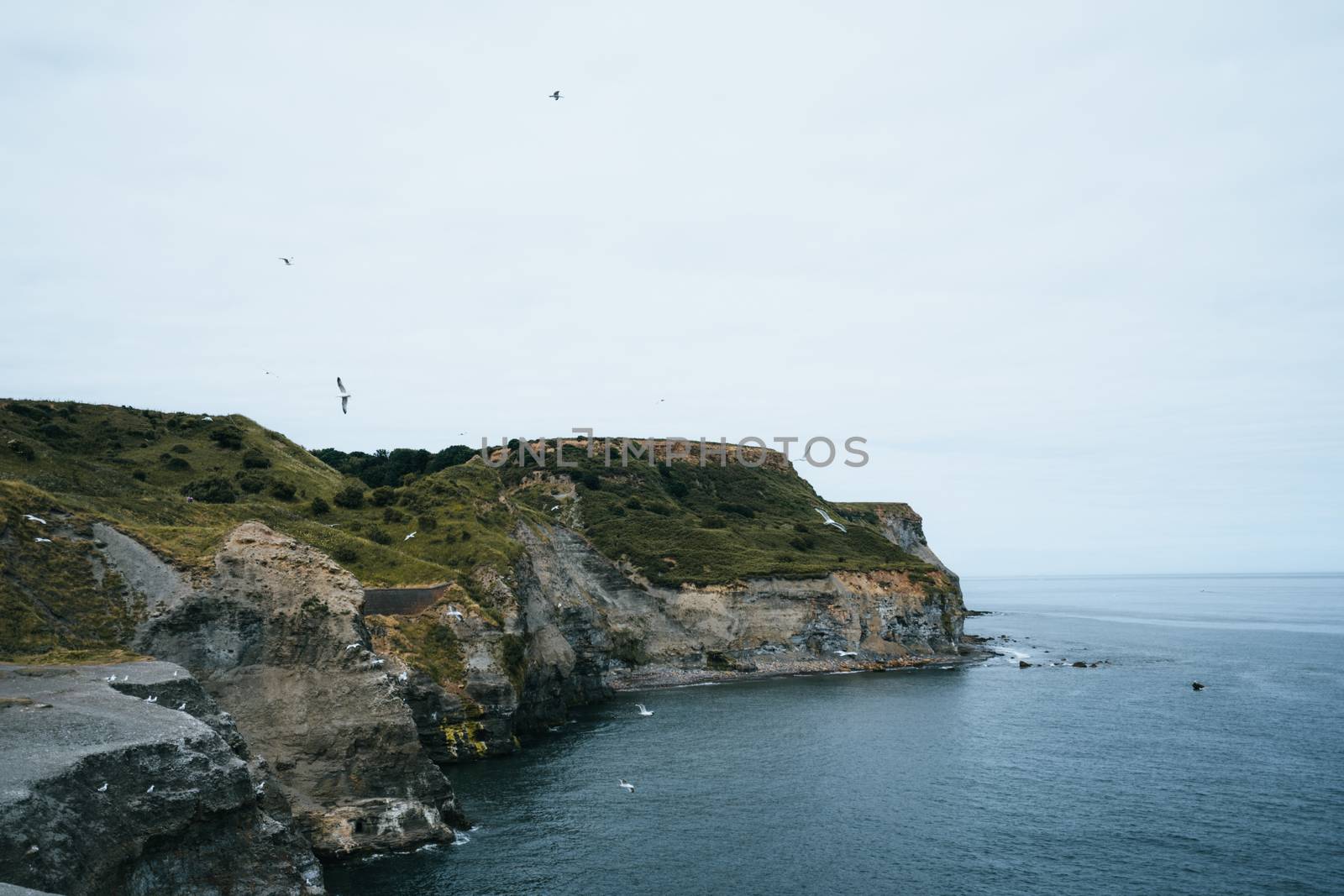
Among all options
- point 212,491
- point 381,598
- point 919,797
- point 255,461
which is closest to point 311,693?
point 381,598

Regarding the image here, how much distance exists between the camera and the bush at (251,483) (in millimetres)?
91256

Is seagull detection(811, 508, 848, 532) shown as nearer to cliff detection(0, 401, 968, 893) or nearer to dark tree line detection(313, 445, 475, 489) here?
cliff detection(0, 401, 968, 893)

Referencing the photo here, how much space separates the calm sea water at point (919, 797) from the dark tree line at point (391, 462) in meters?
87.5

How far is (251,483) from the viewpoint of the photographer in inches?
3625

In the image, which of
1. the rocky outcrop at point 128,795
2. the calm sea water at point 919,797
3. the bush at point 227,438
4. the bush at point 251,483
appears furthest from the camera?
the bush at point 227,438

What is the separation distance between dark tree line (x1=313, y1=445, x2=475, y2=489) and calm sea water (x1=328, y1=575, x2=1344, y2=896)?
87481 millimetres

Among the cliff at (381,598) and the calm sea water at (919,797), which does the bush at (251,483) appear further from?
the calm sea water at (919,797)

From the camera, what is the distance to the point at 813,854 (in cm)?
4372

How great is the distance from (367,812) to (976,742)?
49.0 metres

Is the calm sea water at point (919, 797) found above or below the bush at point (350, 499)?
below

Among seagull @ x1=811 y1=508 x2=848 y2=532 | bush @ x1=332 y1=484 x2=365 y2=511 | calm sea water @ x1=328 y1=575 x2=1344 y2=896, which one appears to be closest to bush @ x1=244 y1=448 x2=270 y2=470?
bush @ x1=332 y1=484 x2=365 y2=511

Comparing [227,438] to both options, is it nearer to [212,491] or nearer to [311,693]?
[212,491]

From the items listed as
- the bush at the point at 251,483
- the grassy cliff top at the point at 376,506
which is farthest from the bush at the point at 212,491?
the bush at the point at 251,483

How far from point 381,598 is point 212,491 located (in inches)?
1225
